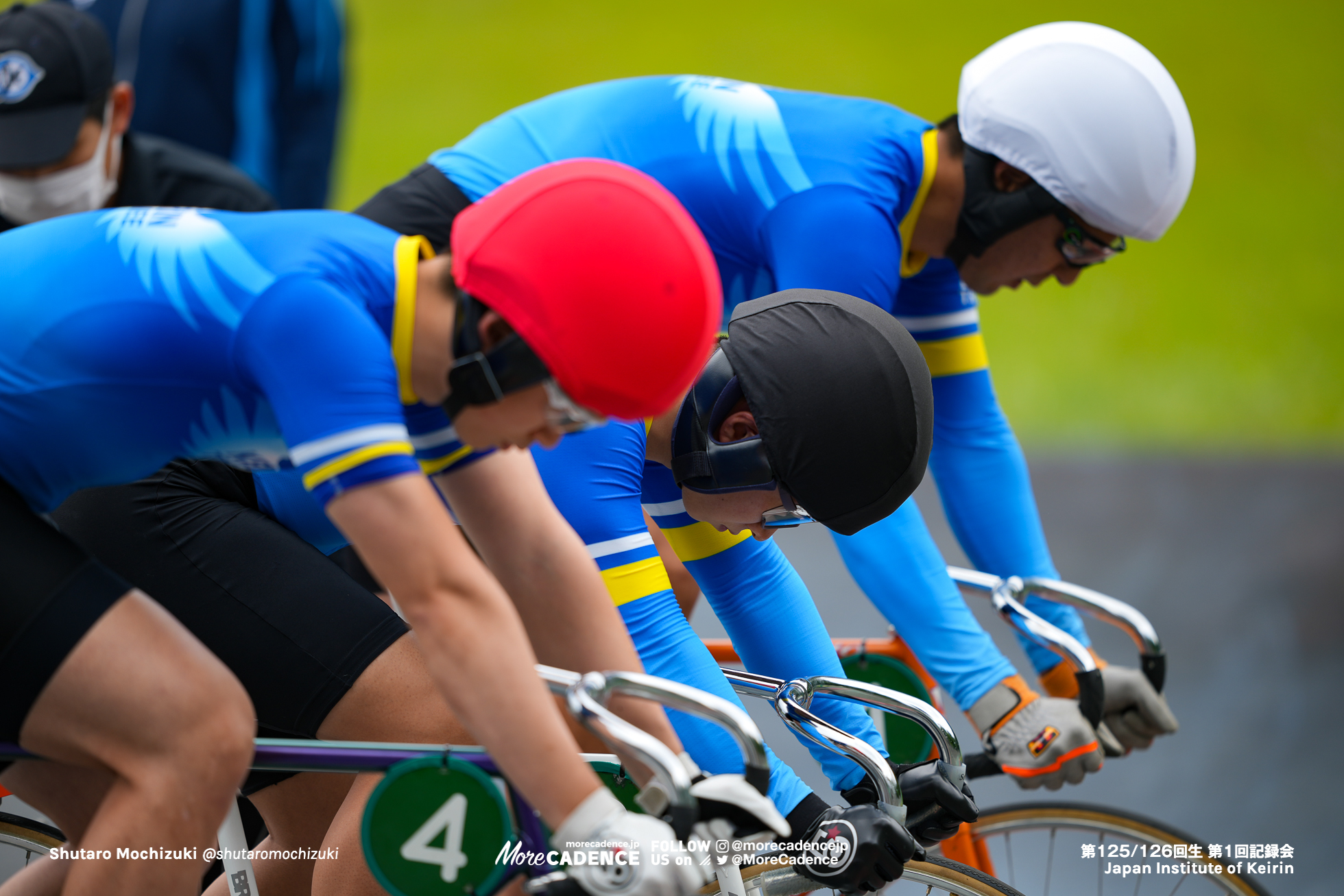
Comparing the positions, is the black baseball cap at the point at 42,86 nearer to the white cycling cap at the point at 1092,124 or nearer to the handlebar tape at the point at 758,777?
the white cycling cap at the point at 1092,124

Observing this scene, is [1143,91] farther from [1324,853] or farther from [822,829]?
[1324,853]

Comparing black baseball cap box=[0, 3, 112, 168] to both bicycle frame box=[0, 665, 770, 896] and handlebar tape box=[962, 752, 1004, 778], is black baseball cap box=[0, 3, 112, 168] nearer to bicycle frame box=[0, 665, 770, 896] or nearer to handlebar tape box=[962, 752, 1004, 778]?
bicycle frame box=[0, 665, 770, 896]

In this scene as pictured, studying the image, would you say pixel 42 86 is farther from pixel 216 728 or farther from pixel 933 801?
pixel 933 801

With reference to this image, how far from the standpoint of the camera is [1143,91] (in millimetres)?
2438

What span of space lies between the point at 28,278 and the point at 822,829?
4.20 ft

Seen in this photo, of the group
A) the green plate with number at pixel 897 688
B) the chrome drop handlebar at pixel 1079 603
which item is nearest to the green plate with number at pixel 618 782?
the green plate with number at pixel 897 688

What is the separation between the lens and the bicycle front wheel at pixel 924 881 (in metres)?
1.91

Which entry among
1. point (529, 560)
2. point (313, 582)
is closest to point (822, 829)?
point (529, 560)

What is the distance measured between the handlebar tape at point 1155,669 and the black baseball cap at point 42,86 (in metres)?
2.88

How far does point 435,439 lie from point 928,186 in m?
1.34

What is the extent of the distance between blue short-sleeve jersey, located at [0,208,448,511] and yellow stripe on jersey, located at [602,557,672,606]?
417 millimetres

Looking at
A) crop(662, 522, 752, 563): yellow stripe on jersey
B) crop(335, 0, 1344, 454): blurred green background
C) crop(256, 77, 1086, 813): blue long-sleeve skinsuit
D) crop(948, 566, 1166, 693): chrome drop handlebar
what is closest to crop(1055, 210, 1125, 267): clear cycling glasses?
crop(256, 77, 1086, 813): blue long-sleeve skinsuit

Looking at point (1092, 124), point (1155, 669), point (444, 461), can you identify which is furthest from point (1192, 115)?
point (444, 461)

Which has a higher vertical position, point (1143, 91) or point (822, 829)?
point (1143, 91)
